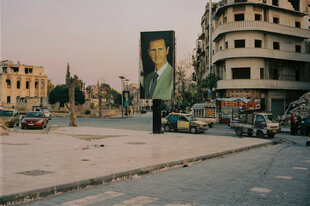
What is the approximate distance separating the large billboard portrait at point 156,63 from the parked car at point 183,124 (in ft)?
12.2

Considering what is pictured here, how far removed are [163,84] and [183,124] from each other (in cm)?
448

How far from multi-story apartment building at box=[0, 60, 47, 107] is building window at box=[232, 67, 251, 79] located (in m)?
77.4

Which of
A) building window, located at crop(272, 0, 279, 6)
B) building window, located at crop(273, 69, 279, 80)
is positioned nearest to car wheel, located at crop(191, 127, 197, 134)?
building window, located at crop(273, 69, 279, 80)

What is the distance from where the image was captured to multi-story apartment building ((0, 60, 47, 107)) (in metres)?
101

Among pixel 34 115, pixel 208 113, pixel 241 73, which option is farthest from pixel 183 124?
pixel 241 73

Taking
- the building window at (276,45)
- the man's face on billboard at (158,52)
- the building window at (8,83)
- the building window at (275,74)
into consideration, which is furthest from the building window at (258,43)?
the building window at (8,83)

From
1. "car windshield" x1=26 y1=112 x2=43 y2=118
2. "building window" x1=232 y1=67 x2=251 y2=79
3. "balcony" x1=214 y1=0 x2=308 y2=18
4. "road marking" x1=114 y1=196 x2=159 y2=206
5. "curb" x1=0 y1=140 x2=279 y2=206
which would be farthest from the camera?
"building window" x1=232 y1=67 x2=251 y2=79

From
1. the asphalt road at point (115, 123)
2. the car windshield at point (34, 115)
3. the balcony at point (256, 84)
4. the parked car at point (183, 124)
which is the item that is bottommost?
the asphalt road at point (115, 123)

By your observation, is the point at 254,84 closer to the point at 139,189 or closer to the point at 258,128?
the point at 258,128

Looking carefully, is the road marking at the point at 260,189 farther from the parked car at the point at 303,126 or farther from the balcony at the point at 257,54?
the balcony at the point at 257,54

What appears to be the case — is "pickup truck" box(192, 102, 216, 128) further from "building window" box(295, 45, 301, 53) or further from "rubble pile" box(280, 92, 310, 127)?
"building window" box(295, 45, 301, 53)

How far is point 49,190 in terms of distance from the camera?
19.7 feet

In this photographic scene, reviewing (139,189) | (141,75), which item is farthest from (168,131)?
(139,189)

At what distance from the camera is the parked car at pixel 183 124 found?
77.6ft
